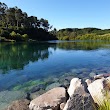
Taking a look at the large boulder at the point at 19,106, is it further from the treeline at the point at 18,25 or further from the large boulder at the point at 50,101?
the treeline at the point at 18,25

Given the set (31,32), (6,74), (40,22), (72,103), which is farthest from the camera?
(40,22)

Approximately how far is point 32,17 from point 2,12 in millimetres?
20608

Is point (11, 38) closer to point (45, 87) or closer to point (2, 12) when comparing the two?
point (2, 12)

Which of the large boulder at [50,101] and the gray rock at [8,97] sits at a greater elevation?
the large boulder at [50,101]

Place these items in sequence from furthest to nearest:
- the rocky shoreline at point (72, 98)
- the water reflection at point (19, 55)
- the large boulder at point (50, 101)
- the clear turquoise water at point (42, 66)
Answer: the water reflection at point (19, 55) < the clear turquoise water at point (42, 66) < the large boulder at point (50, 101) < the rocky shoreline at point (72, 98)

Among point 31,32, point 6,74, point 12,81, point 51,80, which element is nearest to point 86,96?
point 51,80

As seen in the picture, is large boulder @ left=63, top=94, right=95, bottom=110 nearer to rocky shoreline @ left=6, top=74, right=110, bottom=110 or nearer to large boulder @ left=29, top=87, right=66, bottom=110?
rocky shoreline @ left=6, top=74, right=110, bottom=110

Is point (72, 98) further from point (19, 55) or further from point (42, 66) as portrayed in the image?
point (19, 55)

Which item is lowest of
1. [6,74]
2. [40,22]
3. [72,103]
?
[6,74]

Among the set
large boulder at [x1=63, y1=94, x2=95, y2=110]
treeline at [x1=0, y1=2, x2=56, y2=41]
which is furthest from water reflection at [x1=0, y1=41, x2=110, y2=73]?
treeline at [x1=0, y1=2, x2=56, y2=41]

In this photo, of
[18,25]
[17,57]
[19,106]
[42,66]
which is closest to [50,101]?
[19,106]

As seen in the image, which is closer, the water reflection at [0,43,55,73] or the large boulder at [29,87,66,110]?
the large boulder at [29,87,66,110]

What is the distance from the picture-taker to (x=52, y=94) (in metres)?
8.00

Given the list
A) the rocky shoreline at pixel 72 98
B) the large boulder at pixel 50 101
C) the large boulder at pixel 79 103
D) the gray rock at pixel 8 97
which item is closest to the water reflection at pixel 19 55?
the gray rock at pixel 8 97
